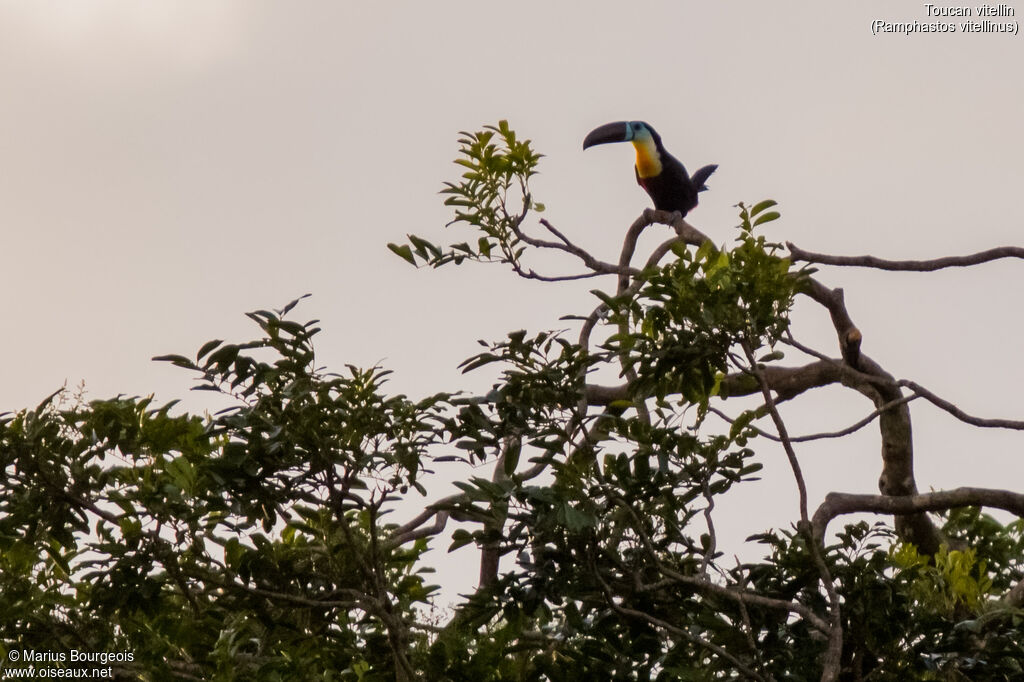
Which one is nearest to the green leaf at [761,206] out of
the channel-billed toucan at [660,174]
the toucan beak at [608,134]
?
the toucan beak at [608,134]

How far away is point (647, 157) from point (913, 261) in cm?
323

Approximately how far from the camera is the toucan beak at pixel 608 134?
597cm

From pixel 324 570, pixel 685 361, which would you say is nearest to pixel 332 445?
pixel 324 570

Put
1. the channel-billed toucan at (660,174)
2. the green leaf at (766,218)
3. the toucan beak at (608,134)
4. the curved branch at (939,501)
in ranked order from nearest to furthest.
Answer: the green leaf at (766,218), the curved branch at (939,501), the toucan beak at (608,134), the channel-billed toucan at (660,174)

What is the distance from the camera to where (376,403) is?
267 cm

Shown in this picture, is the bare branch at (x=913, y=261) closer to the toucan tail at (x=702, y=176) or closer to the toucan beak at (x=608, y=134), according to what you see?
the toucan beak at (x=608, y=134)


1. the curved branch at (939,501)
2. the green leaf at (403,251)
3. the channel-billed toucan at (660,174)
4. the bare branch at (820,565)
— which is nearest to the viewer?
the bare branch at (820,565)

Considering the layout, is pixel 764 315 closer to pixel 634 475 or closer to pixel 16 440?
pixel 634 475

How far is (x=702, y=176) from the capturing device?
23.0ft

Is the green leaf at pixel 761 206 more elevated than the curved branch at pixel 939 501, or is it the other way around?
the green leaf at pixel 761 206

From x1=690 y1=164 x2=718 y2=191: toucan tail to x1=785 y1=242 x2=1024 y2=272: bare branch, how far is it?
306 centimetres

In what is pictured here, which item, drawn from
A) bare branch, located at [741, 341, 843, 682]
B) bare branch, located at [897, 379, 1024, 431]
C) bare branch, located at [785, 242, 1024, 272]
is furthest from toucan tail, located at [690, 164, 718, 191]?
bare branch, located at [741, 341, 843, 682]

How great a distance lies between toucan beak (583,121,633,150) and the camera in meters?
5.97

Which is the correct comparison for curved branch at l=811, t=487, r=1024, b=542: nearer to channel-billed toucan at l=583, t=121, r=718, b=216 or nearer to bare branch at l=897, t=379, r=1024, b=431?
bare branch at l=897, t=379, r=1024, b=431
